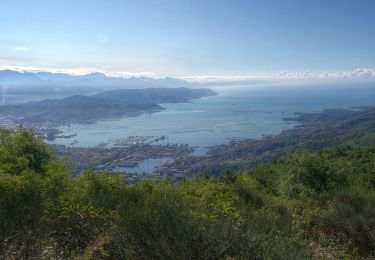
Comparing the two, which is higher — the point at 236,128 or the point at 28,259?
the point at 28,259

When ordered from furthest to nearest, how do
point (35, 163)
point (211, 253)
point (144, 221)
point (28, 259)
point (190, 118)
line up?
point (190, 118) < point (35, 163) < point (144, 221) < point (211, 253) < point (28, 259)

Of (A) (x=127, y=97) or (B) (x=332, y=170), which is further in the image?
(A) (x=127, y=97)

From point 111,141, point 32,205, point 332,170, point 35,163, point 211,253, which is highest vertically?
point 32,205

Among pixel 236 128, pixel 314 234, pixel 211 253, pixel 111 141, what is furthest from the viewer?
pixel 236 128

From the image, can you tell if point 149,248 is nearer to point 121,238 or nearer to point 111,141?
point 121,238

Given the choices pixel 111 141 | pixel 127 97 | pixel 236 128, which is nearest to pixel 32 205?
pixel 111 141

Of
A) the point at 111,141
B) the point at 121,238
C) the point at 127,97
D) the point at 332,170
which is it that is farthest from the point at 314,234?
the point at 127,97

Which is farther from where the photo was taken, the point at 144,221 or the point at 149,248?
the point at 144,221

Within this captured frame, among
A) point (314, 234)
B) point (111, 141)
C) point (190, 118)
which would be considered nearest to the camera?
point (314, 234)

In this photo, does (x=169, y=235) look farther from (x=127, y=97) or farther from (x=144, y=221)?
(x=127, y=97)
